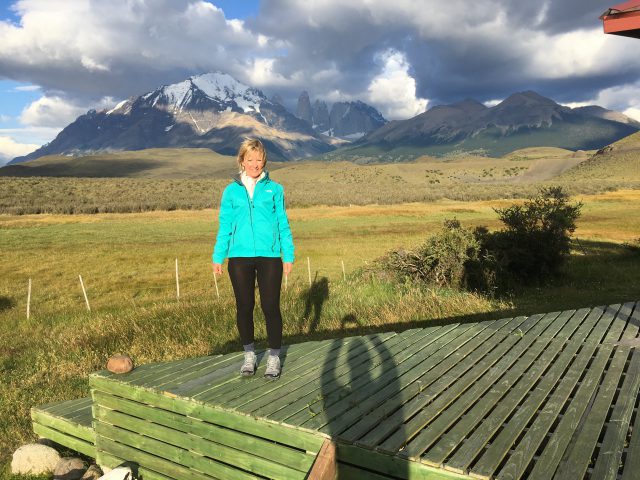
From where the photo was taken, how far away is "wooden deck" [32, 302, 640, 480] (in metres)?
3.39

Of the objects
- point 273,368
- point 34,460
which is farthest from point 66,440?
point 273,368

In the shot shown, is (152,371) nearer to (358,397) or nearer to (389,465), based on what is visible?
(358,397)

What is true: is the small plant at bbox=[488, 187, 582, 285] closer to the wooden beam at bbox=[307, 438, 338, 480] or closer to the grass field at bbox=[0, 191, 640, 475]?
the grass field at bbox=[0, 191, 640, 475]

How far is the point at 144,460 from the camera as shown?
5008 millimetres

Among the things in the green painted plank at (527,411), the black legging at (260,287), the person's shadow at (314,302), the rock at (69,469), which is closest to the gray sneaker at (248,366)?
the black legging at (260,287)

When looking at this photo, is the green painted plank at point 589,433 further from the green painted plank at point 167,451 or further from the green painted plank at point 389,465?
the green painted plank at point 167,451

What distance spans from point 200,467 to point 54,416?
3.10 meters

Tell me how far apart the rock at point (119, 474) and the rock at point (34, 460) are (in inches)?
72.6

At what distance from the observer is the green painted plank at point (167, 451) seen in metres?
4.33

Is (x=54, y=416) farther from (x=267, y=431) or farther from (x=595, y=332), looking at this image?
(x=595, y=332)

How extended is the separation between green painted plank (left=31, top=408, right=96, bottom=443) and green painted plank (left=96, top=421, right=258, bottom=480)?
1.33 ft

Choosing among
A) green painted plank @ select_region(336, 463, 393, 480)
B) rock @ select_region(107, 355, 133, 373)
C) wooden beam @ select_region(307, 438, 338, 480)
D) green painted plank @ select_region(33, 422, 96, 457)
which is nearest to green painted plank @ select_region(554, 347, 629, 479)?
green painted plank @ select_region(336, 463, 393, 480)

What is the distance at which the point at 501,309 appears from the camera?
1206 centimetres

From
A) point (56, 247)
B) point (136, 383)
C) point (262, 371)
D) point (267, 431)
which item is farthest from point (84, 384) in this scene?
point (56, 247)
